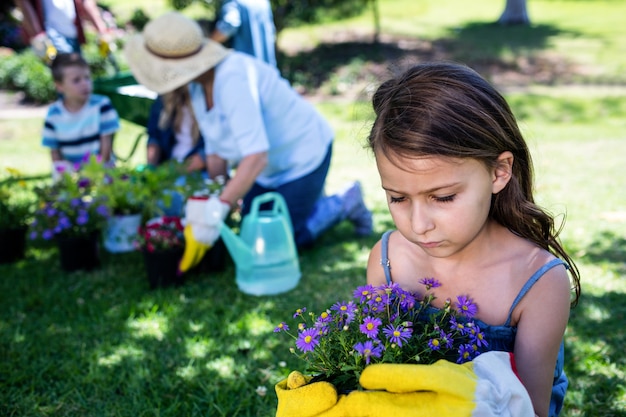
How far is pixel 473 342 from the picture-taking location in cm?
154

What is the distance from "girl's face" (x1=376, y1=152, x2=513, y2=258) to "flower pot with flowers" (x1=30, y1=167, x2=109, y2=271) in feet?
8.75

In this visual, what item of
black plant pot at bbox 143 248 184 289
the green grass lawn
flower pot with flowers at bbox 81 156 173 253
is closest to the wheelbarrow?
flower pot with flowers at bbox 81 156 173 253

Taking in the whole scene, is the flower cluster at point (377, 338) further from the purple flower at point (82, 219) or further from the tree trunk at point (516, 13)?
the tree trunk at point (516, 13)

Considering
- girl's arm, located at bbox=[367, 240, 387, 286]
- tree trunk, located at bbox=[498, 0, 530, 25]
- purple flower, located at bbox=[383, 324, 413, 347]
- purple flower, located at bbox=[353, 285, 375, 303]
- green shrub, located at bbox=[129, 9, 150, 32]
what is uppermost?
Answer: purple flower, located at bbox=[383, 324, 413, 347]

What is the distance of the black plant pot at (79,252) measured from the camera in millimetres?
3797

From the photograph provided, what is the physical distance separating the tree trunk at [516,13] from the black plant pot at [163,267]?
18.6 m

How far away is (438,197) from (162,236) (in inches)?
90.6

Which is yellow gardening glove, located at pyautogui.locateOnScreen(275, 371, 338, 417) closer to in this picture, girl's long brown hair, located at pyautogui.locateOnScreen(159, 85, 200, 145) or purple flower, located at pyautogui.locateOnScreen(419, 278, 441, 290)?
purple flower, located at pyautogui.locateOnScreen(419, 278, 441, 290)

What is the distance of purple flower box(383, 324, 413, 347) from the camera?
55.2 inches

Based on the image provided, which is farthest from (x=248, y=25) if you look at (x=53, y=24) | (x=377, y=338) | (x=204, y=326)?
(x=377, y=338)

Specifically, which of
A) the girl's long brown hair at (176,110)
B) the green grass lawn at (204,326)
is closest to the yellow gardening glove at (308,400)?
the green grass lawn at (204,326)

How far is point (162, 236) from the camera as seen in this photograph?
140 inches

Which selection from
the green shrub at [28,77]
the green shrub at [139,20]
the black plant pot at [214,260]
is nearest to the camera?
the black plant pot at [214,260]

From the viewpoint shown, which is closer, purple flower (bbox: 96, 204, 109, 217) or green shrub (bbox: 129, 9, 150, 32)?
purple flower (bbox: 96, 204, 109, 217)
